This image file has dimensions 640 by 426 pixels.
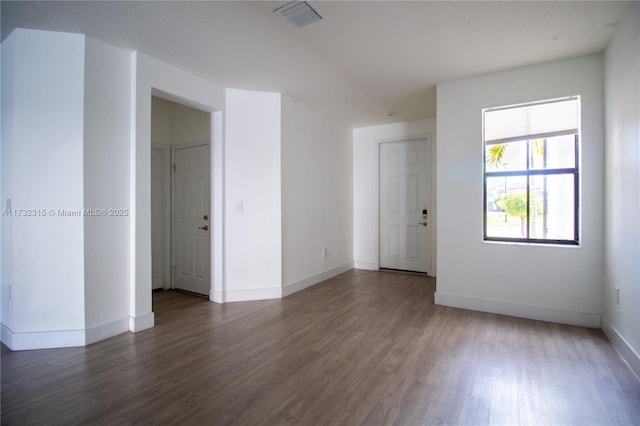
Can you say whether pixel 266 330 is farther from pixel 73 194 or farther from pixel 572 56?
pixel 572 56

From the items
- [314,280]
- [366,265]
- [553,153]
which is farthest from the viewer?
[366,265]

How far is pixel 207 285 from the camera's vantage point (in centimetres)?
425

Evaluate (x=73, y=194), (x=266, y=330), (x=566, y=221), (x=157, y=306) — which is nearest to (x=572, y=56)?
(x=566, y=221)

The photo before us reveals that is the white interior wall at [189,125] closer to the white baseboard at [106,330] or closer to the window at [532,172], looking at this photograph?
the white baseboard at [106,330]

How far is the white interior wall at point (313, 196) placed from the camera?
4.34 meters

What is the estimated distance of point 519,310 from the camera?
3359 millimetres

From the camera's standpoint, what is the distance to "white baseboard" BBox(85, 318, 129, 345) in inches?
107

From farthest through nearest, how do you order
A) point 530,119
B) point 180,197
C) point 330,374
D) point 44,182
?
1. point 180,197
2. point 530,119
3. point 44,182
4. point 330,374

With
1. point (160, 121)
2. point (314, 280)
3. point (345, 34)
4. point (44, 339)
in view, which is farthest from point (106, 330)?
point (345, 34)

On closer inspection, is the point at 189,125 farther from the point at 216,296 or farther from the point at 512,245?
the point at 512,245

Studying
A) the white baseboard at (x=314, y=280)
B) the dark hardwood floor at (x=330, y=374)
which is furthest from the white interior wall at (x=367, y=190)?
the dark hardwood floor at (x=330, y=374)

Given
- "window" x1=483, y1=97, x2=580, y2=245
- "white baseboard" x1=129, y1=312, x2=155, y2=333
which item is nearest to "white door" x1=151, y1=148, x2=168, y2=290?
"white baseboard" x1=129, y1=312, x2=155, y2=333

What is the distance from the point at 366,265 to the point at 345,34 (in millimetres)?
4185

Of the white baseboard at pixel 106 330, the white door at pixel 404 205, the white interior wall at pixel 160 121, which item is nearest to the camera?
the white baseboard at pixel 106 330
